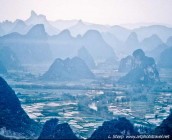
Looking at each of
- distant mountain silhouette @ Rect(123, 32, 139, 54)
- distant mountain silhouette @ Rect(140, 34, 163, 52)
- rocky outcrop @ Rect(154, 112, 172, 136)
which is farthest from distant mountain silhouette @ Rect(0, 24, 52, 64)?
rocky outcrop @ Rect(154, 112, 172, 136)

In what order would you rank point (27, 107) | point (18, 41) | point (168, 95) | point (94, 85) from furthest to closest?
point (18, 41) < point (94, 85) < point (168, 95) < point (27, 107)

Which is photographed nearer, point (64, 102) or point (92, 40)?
point (64, 102)

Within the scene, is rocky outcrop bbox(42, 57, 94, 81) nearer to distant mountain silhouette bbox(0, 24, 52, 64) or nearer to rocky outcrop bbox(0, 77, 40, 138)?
distant mountain silhouette bbox(0, 24, 52, 64)

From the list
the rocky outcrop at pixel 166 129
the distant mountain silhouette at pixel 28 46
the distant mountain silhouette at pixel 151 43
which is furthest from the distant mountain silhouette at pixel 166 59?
the rocky outcrop at pixel 166 129

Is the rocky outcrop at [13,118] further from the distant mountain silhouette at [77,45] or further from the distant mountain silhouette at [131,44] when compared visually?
the distant mountain silhouette at [131,44]

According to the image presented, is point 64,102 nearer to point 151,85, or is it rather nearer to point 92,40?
point 151,85

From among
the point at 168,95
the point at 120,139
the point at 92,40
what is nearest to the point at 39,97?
the point at 168,95
